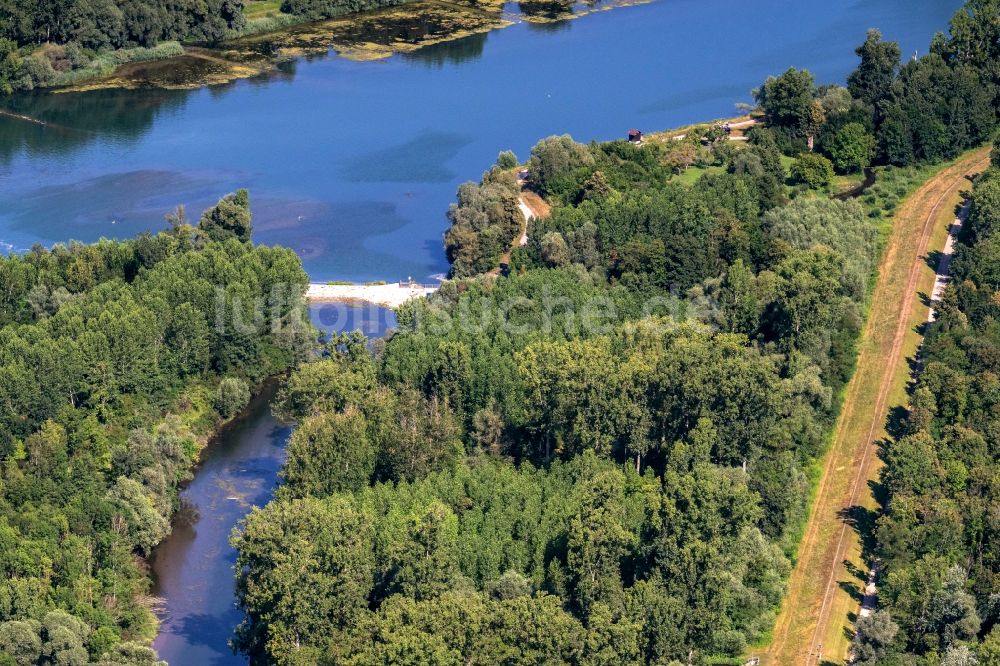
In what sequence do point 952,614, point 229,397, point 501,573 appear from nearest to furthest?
1. point 952,614
2. point 501,573
3. point 229,397

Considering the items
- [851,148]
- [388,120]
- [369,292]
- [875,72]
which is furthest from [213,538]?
[875,72]

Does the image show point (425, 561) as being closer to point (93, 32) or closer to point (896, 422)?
point (896, 422)

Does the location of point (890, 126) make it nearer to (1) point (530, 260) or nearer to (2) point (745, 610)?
(1) point (530, 260)

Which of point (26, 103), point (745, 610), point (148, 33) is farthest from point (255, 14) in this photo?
point (745, 610)

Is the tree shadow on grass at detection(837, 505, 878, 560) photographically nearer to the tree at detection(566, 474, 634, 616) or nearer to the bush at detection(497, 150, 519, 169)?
the tree at detection(566, 474, 634, 616)

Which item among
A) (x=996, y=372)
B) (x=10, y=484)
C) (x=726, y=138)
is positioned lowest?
(x=10, y=484)
